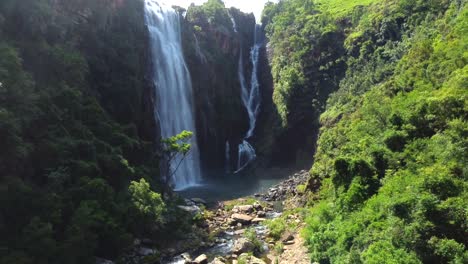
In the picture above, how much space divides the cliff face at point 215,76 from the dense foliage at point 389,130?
8.09m

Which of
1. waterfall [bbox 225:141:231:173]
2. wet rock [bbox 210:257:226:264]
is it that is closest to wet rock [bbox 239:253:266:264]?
wet rock [bbox 210:257:226:264]

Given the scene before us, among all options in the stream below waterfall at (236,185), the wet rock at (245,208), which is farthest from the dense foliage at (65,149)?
the stream below waterfall at (236,185)

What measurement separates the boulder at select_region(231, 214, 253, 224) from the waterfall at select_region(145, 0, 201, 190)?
1511 centimetres

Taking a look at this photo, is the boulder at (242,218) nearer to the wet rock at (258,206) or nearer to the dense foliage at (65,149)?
the wet rock at (258,206)

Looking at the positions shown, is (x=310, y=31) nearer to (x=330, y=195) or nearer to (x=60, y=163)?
(x=330, y=195)

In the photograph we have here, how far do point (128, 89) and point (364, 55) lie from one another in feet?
110

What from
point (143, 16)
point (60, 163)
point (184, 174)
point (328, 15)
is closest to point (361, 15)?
point (328, 15)

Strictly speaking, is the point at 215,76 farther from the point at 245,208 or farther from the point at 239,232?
the point at 239,232

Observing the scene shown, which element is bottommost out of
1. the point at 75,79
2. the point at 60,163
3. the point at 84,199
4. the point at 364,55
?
the point at 84,199

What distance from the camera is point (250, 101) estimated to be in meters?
72.0

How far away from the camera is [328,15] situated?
238ft

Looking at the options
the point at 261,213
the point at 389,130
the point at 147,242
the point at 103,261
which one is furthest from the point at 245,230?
the point at 389,130

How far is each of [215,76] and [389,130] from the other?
143 feet

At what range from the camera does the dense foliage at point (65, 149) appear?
72.7 feet
